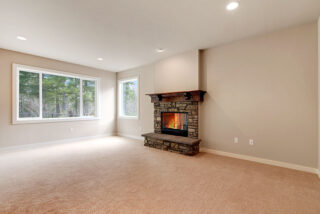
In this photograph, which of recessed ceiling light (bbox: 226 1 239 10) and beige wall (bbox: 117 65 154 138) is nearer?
recessed ceiling light (bbox: 226 1 239 10)

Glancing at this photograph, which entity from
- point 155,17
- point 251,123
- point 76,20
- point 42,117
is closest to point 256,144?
point 251,123

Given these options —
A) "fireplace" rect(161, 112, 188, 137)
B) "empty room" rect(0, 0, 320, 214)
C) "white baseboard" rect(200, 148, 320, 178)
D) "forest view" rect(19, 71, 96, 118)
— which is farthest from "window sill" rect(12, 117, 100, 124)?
"white baseboard" rect(200, 148, 320, 178)

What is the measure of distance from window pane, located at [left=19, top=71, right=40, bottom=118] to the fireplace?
3751 mm

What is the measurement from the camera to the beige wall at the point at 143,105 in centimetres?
515

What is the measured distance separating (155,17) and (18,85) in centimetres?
421

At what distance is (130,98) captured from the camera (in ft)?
19.5

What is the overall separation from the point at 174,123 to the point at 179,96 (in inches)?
32.2

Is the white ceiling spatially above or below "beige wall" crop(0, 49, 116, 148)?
above

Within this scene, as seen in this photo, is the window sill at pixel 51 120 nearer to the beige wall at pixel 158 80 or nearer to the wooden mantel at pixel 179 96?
the beige wall at pixel 158 80

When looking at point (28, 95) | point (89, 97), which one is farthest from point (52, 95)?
point (89, 97)

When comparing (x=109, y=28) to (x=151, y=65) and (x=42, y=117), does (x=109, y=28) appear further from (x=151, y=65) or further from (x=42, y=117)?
(x=42, y=117)

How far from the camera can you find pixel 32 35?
10.3 feet

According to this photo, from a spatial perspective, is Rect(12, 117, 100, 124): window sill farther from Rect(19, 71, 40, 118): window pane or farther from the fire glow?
the fire glow

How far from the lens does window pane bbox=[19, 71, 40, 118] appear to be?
4.25 meters
